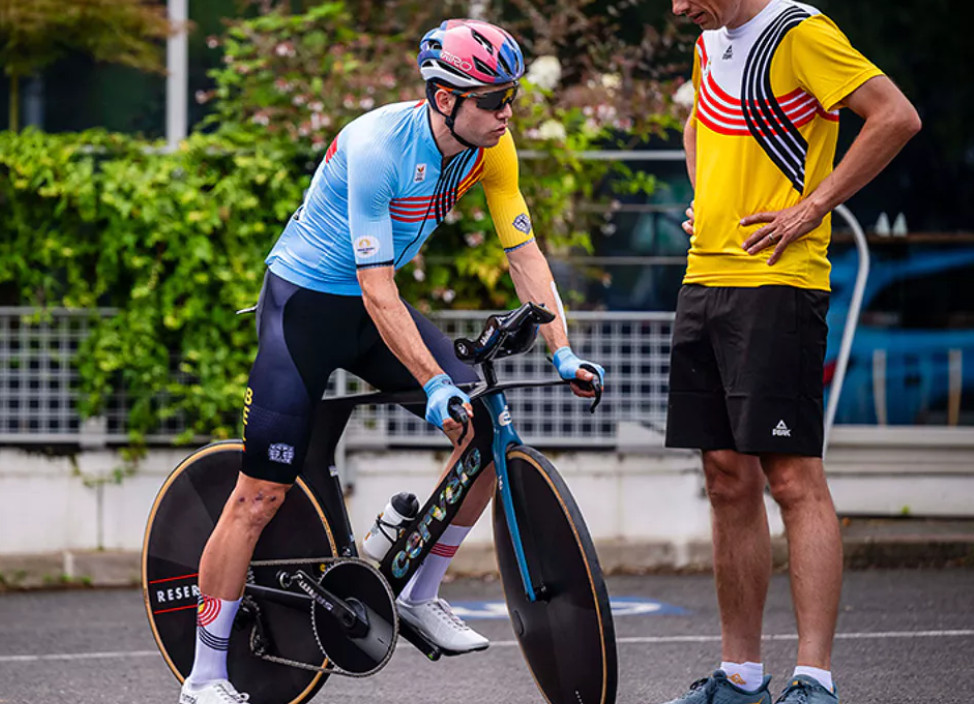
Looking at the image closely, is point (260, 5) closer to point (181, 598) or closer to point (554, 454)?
point (554, 454)

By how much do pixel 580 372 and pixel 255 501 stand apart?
1092 mm

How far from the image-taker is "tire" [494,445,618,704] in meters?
4.06

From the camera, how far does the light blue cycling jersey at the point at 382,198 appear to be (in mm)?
4273

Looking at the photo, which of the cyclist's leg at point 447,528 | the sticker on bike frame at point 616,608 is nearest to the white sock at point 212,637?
the cyclist's leg at point 447,528

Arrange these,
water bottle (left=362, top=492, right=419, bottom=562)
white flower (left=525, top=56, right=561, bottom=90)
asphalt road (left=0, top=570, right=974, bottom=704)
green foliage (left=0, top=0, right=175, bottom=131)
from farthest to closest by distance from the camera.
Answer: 1. green foliage (left=0, top=0, right=175, bottom=131)
2. white flower (left=525, top=56, right=561, bottom=90)
3. asphalt road (left=0, top=570, right=974, bottom=704)
4. water bottle (left=362, top=492, right=419, bottom=562)

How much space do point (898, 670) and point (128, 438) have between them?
4.44 m

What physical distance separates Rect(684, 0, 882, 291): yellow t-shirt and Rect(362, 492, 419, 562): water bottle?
1.13 meters

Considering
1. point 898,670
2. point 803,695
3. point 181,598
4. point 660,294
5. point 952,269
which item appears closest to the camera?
point 803,695

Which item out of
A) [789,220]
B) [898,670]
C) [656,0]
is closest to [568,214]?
[656,0]

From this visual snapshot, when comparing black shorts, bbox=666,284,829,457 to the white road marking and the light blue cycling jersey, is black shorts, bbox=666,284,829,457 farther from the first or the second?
the white road marking

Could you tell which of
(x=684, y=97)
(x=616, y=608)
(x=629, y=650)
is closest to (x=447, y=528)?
(x=629, y=650)

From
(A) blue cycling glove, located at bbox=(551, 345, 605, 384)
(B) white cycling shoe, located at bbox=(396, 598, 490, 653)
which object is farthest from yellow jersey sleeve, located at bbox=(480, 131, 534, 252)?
(B) white cycling shoe, located at bbox=(396, 598, 490, 653)

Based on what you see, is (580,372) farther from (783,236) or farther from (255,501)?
(255,501)

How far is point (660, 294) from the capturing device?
9375 mm
